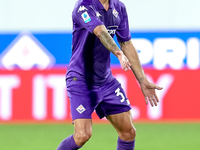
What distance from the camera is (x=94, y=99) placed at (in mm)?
4164

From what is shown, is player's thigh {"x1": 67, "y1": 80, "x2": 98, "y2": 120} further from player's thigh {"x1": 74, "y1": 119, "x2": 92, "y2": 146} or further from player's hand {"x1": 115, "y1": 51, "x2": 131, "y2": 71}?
player's hand {"x1": 115, "y1": 51, "x2": 131, "y2": 71}

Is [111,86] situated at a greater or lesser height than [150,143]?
greater

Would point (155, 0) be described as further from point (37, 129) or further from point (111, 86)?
A: point (111, 86)

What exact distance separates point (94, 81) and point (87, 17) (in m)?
0.66

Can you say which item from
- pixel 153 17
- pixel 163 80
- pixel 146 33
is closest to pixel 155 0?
pixel 153 17

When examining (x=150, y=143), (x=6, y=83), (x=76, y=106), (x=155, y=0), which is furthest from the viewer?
(x=155, y=0)

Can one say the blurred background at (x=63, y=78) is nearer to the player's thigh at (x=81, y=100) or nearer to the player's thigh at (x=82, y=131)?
the player's thigh at (x=81, y=100)

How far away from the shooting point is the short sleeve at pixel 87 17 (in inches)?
151

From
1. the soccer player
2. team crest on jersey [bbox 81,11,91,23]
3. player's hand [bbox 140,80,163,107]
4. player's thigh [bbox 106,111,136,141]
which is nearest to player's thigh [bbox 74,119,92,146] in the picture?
the soccer player

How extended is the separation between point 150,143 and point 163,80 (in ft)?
7.35

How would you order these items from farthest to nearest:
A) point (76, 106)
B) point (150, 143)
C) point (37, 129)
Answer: point (37, 129) < point (150, 143) < point (76, 106)

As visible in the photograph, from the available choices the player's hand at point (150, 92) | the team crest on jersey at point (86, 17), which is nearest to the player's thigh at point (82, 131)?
the player's hand at point (150, 92)

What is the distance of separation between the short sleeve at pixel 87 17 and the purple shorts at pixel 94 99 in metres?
0.56

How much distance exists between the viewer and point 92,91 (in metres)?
4.18
